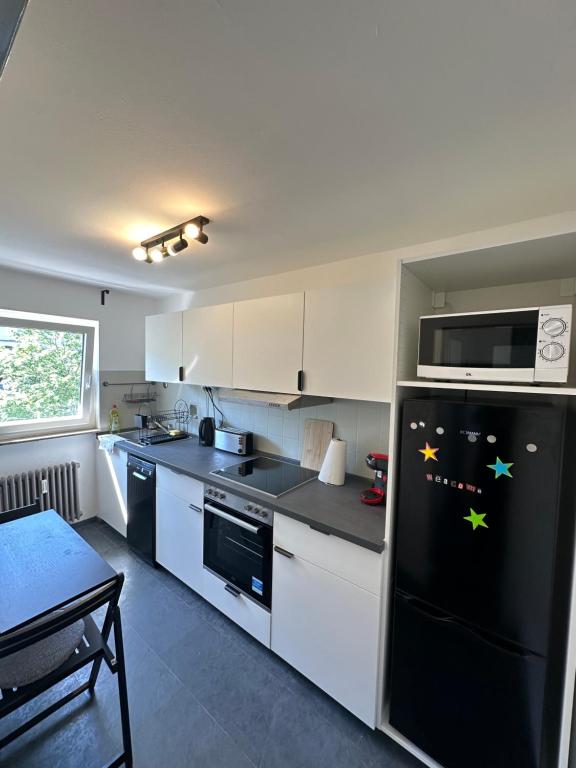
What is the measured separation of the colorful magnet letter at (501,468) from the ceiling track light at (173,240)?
145 cm

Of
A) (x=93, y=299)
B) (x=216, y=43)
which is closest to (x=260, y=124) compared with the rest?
(x=216, y=43)

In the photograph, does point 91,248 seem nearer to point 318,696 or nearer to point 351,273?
point 351,273

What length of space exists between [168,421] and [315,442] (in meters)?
1.80

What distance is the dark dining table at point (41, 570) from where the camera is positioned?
1.12 m

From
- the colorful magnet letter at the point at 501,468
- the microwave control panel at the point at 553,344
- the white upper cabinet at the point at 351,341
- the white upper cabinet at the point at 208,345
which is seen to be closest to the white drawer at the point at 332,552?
the colorful magnet letter at the point at 501,468

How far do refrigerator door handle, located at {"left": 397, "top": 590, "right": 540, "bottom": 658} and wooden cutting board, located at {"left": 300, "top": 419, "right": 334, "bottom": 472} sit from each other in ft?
3.10

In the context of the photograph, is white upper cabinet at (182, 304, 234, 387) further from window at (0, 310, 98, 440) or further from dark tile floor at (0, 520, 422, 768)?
dark tile floor at (0, 520, 422, 768)

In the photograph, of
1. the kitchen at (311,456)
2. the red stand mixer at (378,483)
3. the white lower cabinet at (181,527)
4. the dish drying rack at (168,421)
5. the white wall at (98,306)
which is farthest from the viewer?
the dish drying rack at (168,421)

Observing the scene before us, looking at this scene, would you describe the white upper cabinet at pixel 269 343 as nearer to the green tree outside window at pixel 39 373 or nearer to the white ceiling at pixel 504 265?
the white ceiling at pixel 504 265

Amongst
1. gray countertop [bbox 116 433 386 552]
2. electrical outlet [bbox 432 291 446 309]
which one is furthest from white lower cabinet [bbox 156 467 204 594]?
electrical outlet [bbox 432 291 446 309]

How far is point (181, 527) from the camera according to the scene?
2.14 meters

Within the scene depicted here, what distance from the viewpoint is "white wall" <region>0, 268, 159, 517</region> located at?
2.55m

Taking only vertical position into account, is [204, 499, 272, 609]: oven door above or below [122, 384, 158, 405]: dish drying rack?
below

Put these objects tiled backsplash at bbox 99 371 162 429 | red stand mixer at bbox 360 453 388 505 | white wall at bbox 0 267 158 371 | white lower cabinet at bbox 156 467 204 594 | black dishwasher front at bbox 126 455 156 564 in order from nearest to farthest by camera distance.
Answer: red stand mixer at bbox 360 453 388 505
white lower cabinet at bbox 156 467 204 594
black dishwasher front at bbox 126 455 156 564
white wall at bbox 0 267 158 371
tiled backsplash at bbox 99 371 162 429
